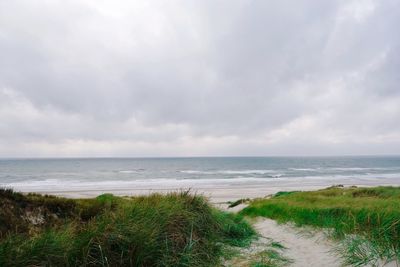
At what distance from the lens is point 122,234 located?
500 cm

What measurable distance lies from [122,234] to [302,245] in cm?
478

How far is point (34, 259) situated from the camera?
4180 millimetres

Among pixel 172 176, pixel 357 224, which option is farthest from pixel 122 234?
pixel 172 176

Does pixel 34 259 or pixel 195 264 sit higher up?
pixel 34 259

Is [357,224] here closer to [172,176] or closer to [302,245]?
[302,245]

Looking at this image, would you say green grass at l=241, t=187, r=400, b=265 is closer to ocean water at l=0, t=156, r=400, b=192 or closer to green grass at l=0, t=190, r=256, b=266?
green grass at l=0, t=190, r=256, b=266

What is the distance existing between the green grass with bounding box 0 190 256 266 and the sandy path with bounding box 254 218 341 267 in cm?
94

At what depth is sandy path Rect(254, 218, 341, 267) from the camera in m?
6.11

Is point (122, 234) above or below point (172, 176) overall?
above

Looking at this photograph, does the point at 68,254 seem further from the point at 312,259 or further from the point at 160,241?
the point at 312,259

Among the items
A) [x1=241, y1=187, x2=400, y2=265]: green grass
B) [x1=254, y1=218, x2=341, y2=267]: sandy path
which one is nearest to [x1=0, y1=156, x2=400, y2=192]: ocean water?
[x1=241, y1=187, x2=400, y2=265]: green grass

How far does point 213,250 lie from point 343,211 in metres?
5.13

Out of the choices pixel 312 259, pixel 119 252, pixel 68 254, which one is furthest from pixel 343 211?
pixel 68 254

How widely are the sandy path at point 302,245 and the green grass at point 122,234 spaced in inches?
37.1
